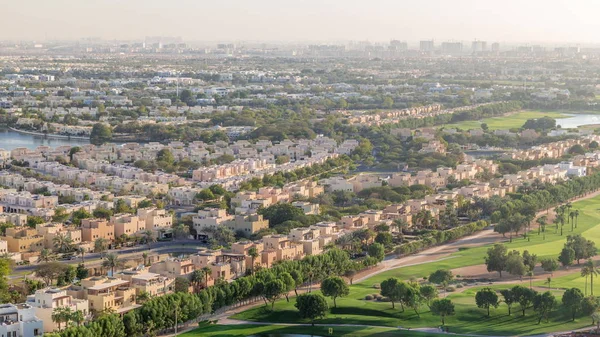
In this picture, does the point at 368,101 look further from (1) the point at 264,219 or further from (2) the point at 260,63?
(2) the point at 260,63

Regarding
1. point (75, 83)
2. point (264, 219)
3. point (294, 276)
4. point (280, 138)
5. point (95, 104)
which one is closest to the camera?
point (294, 276)

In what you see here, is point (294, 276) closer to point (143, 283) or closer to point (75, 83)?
point (143, 283)

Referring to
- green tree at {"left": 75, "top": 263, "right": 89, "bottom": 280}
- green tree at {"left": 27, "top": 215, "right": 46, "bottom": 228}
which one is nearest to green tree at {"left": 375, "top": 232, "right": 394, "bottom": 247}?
green tree at {"left": 75, "top": 263, "right": 89, "bottom": 280}

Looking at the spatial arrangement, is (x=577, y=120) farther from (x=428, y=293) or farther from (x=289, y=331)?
(x=289, y=331)

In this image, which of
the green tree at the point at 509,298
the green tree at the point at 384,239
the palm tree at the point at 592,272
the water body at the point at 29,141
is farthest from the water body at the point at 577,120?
the green tree at the point at 509,298

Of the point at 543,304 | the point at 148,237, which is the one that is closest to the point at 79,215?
the point at 148,237

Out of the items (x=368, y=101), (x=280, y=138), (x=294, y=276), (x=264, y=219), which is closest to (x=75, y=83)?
(x=368, y=101)

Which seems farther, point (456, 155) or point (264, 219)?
point (456, 155)

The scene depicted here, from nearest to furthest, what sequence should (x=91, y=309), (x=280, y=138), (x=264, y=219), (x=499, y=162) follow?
(x=91, y=309) < (x=264, y=219) < (x=499, y=162) < (x=280, y=138)
